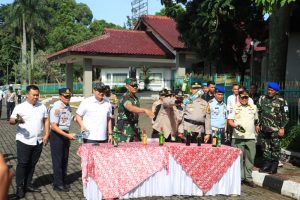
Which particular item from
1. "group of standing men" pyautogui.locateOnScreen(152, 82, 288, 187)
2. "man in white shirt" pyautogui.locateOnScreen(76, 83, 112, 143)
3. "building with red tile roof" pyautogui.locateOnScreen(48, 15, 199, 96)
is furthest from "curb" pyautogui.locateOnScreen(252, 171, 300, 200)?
"building with red tile roof" pyautogui.locateOnScreen(48, 15, 199, 96)

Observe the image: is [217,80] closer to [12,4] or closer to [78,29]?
[12,4]

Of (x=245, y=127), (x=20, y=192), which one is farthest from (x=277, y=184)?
(x=20, y=192)

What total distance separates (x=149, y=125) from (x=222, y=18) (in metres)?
5.96

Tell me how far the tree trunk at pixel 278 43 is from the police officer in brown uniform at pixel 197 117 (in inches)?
223

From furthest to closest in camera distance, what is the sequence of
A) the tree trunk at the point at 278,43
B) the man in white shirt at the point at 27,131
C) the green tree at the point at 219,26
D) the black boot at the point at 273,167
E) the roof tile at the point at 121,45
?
the roof tile at the point at 121,45 < the green tree at the point at 219,26 < the tree trunk at the point at 278,43 < the black boot at the point at 273,167 < the man in white shirt at the point at 27,131

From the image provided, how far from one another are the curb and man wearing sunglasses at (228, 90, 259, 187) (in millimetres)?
318

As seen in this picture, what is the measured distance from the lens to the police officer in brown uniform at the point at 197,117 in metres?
7.79

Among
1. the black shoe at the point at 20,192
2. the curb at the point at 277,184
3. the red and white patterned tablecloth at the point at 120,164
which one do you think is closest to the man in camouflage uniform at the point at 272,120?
the curb at the point at 277,184

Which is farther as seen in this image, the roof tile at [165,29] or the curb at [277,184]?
the roof tile at [165,29]

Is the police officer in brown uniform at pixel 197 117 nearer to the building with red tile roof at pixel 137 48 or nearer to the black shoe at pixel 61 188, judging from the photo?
the black shoe at pixel 61 188

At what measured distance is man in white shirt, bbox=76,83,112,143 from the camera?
6812 mm

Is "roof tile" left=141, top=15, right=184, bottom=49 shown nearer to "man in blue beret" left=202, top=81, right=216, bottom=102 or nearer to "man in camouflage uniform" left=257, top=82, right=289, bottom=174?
"man in blue beret" left=202, top=81, right=216, bottom=102

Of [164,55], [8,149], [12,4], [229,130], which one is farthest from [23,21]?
[229,130]

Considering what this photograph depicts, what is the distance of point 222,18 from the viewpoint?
1478 cm
